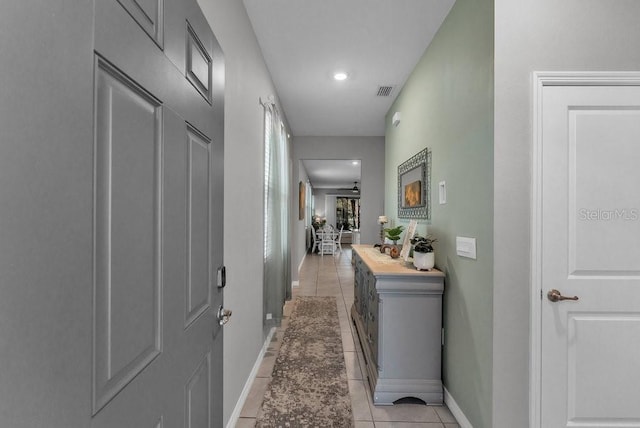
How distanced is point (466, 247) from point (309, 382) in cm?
154

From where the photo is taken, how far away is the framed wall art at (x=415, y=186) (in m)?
2.57

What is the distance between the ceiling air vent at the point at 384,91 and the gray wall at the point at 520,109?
6.10 ft

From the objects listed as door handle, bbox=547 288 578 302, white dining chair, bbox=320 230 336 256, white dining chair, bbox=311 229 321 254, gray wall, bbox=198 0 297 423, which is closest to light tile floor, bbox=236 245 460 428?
gray wall, bbox=198 0 297 423

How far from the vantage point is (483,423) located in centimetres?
164

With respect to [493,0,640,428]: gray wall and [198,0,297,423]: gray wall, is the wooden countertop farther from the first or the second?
[198,0,297,423]: gray wall

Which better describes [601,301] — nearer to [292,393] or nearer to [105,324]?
[292,393]

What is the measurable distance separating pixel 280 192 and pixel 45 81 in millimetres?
3019

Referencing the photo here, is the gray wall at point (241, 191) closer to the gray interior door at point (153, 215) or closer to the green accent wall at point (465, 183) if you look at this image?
the gray interior door at point (153, 215)

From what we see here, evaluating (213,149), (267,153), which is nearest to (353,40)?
(267,153)

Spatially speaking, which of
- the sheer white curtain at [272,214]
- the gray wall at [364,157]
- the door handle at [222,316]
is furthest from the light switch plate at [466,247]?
the gray wall at [364,157]

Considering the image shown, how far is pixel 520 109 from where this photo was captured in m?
1.58

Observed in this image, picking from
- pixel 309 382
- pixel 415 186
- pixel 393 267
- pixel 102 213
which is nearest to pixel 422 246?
pixel 393 267

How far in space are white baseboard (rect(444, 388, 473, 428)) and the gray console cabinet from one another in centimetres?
4

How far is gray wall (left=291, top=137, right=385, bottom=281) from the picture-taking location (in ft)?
17.5
